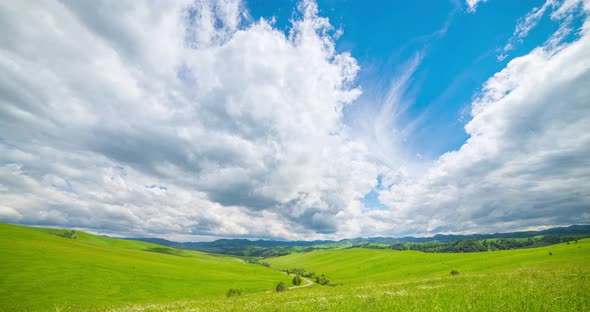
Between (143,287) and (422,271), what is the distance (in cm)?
8856

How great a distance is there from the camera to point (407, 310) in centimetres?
948

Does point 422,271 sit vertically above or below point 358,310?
below

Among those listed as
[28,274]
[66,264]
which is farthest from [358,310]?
[66,264]

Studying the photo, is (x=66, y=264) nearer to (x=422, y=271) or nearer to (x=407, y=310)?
(x=407, y=310)

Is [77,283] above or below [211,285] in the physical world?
above

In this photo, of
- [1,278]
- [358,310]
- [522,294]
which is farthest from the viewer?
[1,278]

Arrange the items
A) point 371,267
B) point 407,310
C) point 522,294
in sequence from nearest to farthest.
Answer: point 407,310, point 522,294, point 371,267

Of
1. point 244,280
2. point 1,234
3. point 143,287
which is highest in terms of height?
point 1,234

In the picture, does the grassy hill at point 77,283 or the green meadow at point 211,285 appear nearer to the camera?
the green meadow at point 211,285

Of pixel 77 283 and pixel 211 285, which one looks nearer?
pixel 77 283

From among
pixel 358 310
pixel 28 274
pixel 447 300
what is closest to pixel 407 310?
pixel 358 310

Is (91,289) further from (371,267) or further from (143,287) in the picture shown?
(371,267)

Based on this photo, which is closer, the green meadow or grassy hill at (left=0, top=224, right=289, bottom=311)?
the green meadow

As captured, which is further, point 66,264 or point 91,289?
point 66,264
